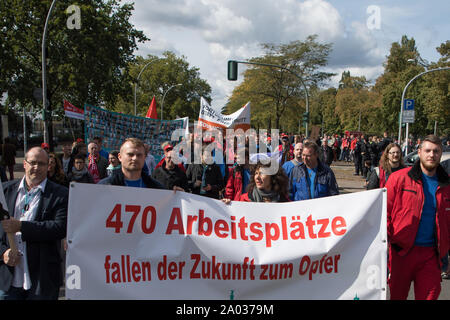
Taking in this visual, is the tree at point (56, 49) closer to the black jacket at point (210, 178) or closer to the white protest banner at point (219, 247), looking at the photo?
the black jacket at point (210, 178)

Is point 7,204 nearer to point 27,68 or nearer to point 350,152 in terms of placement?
point 27,68

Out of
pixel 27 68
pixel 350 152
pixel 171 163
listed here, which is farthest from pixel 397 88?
pixel 171 163

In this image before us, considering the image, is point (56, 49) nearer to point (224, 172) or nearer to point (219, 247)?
point (224, 172)

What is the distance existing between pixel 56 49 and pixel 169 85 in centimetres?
4190

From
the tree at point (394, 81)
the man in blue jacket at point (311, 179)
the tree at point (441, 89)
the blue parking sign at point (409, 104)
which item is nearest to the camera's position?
the man in blue jacket at point (311, 179)

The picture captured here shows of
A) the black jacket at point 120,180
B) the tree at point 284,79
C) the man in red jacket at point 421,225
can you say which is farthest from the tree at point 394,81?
the black jacket at point 120,180

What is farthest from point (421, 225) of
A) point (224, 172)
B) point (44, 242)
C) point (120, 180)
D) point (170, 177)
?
point (224, 172)

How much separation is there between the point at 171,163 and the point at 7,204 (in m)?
2.97

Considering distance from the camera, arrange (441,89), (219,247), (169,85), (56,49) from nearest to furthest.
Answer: (219,247), (56,49), (441,89), (169,85)

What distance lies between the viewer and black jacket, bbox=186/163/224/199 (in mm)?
6473

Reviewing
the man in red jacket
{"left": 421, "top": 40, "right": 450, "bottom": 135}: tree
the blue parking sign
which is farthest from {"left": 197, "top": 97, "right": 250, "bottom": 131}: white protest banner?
{"left": 421, "top": 40, "right": 450, "bottom": 135}: tree

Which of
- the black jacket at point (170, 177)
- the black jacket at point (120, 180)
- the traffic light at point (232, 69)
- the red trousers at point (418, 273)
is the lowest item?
the red trousers at point (418, 273)

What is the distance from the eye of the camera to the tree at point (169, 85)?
61406 mm

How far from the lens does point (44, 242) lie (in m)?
2.96
